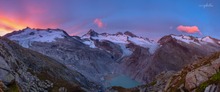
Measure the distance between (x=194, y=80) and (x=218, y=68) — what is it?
2.35 meters

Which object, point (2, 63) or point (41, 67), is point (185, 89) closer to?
point (2, 63)

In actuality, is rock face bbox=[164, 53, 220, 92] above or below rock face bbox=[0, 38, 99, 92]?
below

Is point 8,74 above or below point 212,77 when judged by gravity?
above

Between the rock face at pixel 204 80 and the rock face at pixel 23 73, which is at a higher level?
the rock face at pixel 23 73

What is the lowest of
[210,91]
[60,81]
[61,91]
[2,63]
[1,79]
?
[210,91]

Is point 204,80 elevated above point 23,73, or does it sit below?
below

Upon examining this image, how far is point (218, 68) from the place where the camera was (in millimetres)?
26672

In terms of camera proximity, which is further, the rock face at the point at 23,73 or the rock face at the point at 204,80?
the rock face at the point at 23,73

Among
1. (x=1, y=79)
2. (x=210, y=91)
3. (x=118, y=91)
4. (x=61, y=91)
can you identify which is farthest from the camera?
(x=118, y=91)

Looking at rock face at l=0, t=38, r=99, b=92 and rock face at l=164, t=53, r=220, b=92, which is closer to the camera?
rock face at l=164, t=53, r=220, b=92

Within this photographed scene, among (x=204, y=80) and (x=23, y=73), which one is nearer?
(x=204, y=80)

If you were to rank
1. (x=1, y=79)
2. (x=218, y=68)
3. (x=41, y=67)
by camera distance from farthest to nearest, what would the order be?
1. (x=41, y=67)
2. (x=1, y=79)
3. (x=218, y=68)

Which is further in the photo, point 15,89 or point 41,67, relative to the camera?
point 41,67

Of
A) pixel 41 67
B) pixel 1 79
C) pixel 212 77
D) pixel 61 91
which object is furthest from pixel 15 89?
pixel 41 67
